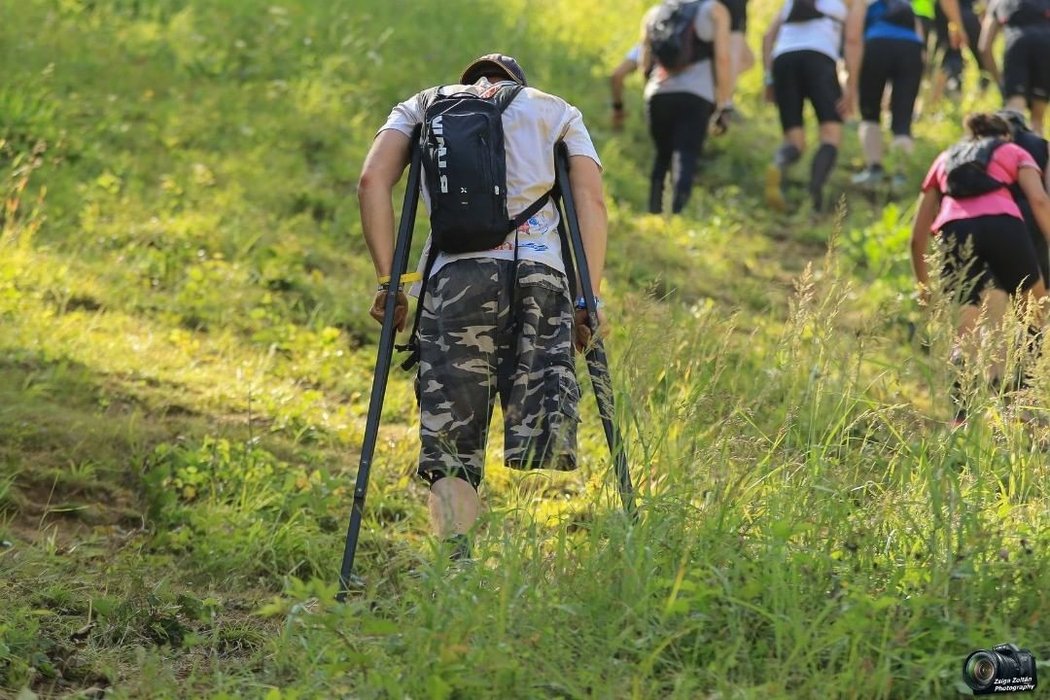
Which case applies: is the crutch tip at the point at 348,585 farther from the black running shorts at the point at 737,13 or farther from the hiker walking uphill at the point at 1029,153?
the black running shorts at the point at 737,13

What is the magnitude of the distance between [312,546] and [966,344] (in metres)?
2.41

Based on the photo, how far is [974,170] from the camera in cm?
695

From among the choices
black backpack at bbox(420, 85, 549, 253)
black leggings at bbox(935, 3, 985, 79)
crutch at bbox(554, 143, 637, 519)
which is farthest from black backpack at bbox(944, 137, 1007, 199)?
black leggings at bbox(935, 3, 985, 79)

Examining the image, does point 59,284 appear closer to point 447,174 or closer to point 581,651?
point 447,174

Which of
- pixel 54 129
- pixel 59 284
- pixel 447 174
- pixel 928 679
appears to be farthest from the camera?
pixel 54 129

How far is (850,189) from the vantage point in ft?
40.2

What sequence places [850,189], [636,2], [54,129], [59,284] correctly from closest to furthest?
[59,284], [54,129], [850,189], [636,2]

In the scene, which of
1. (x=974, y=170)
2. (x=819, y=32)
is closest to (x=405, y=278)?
(x=974, y=170)

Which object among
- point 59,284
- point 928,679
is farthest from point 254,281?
Result: point 928,679

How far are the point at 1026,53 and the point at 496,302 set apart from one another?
7.34 metres

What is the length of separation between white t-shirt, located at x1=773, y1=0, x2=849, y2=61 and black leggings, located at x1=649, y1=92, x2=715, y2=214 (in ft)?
2.92

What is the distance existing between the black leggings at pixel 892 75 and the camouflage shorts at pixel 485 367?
275 inches

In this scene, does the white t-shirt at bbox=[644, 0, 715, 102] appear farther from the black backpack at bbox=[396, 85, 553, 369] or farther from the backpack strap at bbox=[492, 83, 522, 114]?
the black backpack at bbox=[396, 85, 553, 369]

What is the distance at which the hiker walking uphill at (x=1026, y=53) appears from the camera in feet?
35.4
